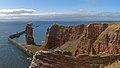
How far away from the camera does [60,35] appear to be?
119m

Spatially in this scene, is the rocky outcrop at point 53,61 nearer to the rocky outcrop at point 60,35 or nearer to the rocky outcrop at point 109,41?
the rocky outcrop at point 109,41

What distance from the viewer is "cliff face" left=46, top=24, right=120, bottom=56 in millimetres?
73969

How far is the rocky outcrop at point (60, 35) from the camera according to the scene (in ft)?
365

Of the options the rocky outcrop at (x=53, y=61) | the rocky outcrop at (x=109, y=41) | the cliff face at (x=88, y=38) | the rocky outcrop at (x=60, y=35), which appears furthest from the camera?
the rocky outcrop at (x=60, y=35)

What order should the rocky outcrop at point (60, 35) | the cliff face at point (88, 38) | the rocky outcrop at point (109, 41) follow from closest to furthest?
the rocky outcrop at point (109, 41)
the cliff face at point (88, 38)
the rocky outcrop at point (60, 35)

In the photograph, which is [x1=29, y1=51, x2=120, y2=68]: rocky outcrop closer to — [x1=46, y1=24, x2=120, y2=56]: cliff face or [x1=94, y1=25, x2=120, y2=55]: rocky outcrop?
[x1=46, y1=24, x2=120, y2=56]: cliff face

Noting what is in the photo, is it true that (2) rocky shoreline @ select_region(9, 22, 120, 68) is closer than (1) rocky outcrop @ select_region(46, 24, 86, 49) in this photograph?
Yes

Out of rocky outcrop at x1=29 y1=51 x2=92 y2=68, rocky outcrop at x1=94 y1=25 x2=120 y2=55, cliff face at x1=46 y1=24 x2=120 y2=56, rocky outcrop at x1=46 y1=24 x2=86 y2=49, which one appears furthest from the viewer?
rocky outcrop at x1=46 y1=24 x2=86 y2=49

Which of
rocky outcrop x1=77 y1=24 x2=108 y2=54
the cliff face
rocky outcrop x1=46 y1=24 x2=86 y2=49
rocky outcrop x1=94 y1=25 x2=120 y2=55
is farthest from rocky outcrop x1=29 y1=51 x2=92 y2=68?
rocky outcrop x1=46 y1=24 x2=86 y2=49

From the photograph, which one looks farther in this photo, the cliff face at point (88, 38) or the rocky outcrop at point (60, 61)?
the cliff face at point (88, 38)

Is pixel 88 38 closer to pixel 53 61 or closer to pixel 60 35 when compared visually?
pixel 60 35

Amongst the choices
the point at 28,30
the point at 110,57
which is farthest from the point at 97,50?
the point at 28,30

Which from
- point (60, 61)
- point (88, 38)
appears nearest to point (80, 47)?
point (88, 38)

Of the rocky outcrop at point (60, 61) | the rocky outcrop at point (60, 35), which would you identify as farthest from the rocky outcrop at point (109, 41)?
the rocky outcrop at point (60, 61)
